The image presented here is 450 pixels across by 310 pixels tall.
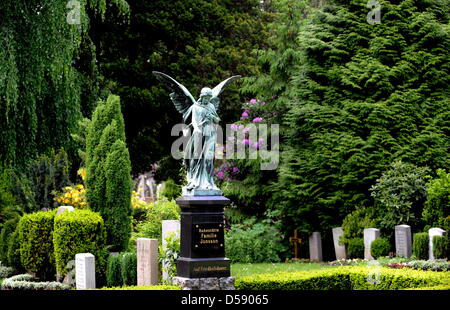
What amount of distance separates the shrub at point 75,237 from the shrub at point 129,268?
2.46ft

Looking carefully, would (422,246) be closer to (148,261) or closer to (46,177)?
(148,261)

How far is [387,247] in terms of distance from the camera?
17.5 meters

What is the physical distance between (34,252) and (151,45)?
51.8ft

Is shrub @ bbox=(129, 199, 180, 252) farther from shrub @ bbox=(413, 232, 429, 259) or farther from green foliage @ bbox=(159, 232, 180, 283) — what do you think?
shrub @ bbox=(413, 232, 429, 259)

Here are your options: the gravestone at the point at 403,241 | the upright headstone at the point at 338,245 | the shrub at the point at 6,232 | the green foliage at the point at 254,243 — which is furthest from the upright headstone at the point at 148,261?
the upright headstone at the point at 338,245

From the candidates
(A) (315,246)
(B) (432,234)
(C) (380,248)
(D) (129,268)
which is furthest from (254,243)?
(D) (129,268)

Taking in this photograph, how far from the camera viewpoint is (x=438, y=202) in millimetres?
16547

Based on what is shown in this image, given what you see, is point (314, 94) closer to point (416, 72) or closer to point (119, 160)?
point (416, 72)

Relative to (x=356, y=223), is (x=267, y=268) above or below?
below

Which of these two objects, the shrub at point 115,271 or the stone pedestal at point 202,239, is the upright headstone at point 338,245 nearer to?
the shrub at point 115,271

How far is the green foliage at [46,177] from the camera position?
17797 mm

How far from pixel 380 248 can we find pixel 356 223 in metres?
1.53

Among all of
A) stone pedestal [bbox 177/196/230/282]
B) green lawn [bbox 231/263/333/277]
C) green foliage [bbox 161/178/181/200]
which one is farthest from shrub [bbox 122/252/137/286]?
green foliage [bbox 161/178/181/200]

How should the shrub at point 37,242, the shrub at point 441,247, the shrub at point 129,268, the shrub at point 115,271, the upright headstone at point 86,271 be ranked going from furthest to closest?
the shrub at point 37,242 < the shrub at point 441,247 < the shrub at point 115,271 < the shrub at point 129,268 < the upright headstone at point 86,271
